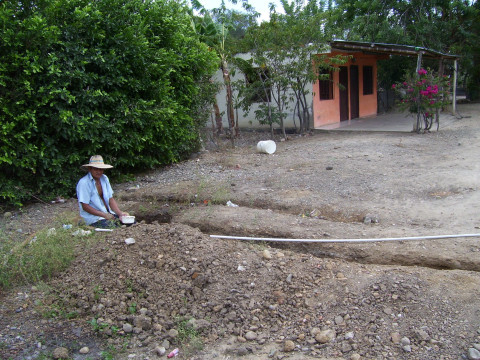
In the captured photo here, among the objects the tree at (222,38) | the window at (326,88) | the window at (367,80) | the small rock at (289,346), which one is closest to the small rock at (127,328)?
the small rock at (289,346)

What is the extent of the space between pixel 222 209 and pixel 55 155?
3.06 m

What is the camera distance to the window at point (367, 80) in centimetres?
1905

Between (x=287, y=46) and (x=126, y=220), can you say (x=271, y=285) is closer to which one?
(x=126, y=220)

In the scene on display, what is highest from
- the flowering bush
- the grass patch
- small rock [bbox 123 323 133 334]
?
the flowering bush

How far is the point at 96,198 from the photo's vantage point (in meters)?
5.24

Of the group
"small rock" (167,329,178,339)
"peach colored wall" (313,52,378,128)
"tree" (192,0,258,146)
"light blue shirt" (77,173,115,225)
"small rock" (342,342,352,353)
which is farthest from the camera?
"peach colored wall" (313,52,378,128)

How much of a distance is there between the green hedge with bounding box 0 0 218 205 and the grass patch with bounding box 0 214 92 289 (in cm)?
215

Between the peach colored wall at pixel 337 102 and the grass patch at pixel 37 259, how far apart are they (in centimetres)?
1081

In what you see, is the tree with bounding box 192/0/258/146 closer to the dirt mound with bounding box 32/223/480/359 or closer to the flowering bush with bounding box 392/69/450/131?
the flowering bush with bounding box 392/69/450/131

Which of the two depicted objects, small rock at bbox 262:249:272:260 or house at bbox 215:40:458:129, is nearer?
small rock at bbox 262:249:272:260

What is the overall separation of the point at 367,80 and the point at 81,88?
1523 centimetres

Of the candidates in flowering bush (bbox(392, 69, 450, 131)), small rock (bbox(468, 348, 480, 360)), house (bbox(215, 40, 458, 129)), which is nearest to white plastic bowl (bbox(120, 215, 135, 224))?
small rock (bbox(468, 348, 480, 360))

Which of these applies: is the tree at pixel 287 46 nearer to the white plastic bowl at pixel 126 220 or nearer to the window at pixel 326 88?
the window at pixel 326 88

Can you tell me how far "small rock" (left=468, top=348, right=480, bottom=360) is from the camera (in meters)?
2.92
